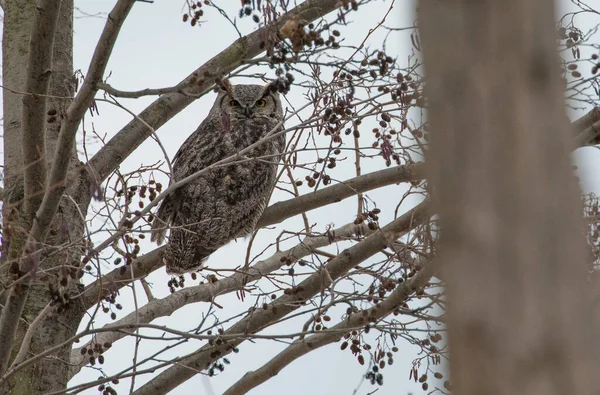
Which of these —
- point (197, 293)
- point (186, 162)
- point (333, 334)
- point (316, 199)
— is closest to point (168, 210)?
point (186, 162)

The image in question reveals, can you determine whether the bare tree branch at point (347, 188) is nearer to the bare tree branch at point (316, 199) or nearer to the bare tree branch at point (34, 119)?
the bare tree branch at point (316, 199)

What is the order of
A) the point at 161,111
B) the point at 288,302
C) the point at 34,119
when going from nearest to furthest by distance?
the point at 34,119
the point at 288,302
the point at 161,111

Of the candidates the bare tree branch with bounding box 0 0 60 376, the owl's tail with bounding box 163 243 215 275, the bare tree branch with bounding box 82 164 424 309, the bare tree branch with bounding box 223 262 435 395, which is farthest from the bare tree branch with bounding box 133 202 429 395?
the owl's tail with bounding box 163 243 215 275

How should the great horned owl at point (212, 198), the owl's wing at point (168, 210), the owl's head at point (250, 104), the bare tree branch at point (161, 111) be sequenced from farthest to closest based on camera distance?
the owl's head at point (250, 104), the owl's wing at point (168, 210), the great horned owl at point (212, 198), the bare tree branch at point (161, 111)

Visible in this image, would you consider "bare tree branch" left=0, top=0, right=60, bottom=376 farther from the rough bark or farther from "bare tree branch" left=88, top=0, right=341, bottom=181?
the rough bark

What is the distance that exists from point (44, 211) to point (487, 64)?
2647mm

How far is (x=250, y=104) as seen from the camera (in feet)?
24.5

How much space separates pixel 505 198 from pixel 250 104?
600 cm

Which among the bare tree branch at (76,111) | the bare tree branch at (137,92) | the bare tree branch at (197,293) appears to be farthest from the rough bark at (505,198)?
the bare tree branch at (197,293)

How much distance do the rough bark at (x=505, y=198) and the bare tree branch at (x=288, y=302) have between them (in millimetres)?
2688

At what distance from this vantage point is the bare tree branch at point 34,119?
12.9ft

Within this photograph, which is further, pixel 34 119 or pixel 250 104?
pixel 250 104

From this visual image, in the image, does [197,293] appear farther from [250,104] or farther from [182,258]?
[250,104]

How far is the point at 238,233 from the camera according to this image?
21.2 ft
